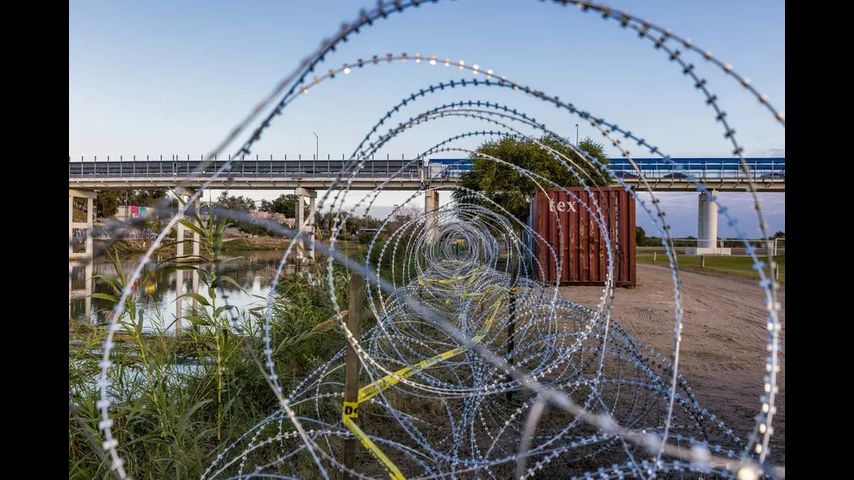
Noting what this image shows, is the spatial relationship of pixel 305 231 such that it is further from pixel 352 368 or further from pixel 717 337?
pixel 717 337

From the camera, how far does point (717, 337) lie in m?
8.59

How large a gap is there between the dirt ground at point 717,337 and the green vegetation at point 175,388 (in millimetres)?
3475

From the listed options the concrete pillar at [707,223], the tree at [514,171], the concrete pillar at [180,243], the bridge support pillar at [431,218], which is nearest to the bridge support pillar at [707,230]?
the concrete pillar at [707,223]

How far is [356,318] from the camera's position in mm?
2656

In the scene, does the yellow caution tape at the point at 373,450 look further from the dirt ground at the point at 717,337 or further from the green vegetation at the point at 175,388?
the dirt ground at the point at 717,337

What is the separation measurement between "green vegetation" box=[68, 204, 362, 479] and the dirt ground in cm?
348

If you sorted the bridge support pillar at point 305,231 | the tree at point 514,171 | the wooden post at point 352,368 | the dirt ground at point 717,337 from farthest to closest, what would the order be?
the tree at point 514,171 < the dirt ground at point 717,337 < the wooden post at point 352,368 < the bridge support pillar at point 305,231

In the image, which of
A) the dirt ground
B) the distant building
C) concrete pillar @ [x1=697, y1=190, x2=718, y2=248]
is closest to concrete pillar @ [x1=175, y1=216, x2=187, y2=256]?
the distant building

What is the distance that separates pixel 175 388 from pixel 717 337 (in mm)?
7714

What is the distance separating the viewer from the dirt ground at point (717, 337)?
5129 mm

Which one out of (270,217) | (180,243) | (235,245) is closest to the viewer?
(270,217)

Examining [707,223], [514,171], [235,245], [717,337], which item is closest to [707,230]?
[707,223]

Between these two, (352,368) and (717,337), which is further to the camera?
(717,337)
